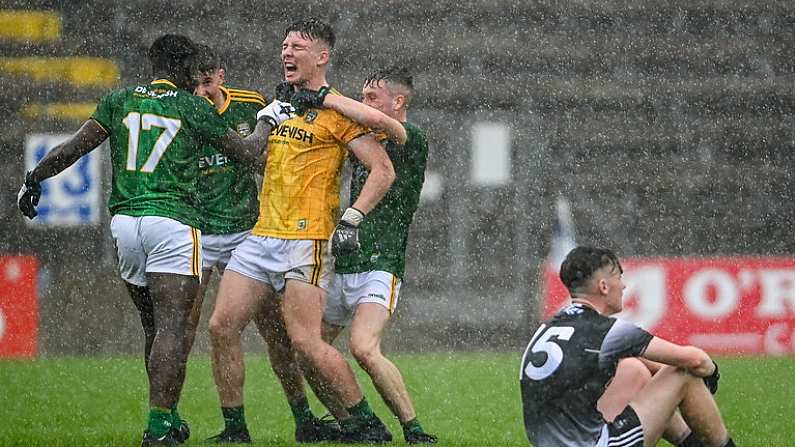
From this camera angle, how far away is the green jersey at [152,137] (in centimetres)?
655

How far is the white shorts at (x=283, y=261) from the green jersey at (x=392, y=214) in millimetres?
251

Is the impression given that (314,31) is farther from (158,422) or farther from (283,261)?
(158,422)

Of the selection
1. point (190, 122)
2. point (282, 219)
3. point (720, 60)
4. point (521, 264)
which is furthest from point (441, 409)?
point (720, 60)

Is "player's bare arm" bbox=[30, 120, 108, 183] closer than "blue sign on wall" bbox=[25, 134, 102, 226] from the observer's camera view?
Yes

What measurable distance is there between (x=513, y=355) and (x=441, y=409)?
472 centimetres

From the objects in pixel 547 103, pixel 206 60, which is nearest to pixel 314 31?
pixel 206 60

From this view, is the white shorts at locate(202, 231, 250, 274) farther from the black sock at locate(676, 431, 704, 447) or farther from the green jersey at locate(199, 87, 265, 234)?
the black sock at locate(676, 431, 704, 447)

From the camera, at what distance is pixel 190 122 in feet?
21.7

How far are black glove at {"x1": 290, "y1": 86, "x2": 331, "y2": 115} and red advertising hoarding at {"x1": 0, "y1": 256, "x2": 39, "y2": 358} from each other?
742 cm

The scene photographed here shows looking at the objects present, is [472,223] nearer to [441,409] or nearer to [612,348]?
[441,409]

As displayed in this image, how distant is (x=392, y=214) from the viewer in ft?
24.2

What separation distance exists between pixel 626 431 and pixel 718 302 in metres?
8.34

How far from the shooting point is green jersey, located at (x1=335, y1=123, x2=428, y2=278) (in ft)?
23.9

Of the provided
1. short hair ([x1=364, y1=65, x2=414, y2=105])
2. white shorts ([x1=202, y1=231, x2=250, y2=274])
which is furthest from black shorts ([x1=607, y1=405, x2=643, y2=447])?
white shorts ([x1=202, y1=231, x2=250, y2=274])
